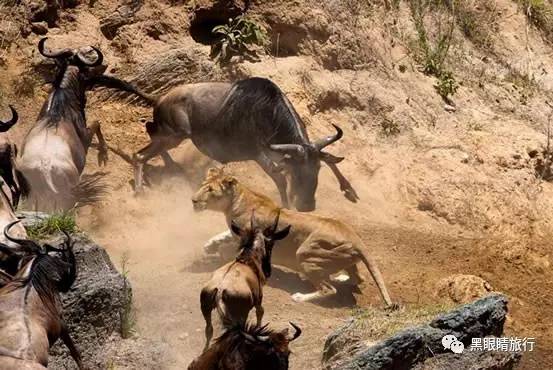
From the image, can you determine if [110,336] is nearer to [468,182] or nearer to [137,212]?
[137,212]

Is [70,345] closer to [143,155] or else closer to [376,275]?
[376,275]

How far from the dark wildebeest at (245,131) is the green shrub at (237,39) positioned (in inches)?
52.7

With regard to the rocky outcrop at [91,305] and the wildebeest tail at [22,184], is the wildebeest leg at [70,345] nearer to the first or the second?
the rocky outcrop at [91,305]

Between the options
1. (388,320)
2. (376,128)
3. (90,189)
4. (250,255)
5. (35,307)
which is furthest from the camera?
(376,128)

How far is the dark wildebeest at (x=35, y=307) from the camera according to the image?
650 cm

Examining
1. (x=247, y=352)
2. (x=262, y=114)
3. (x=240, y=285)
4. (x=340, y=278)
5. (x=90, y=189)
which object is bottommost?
(x=90, y=189)

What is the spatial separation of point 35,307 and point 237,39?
336 inches

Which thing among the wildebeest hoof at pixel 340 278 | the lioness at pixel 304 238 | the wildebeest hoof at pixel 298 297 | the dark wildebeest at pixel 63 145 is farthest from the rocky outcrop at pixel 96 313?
the wildebeest hoof at pixel 340 278

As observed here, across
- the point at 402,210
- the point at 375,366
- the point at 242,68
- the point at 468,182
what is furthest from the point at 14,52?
the point at 375,366

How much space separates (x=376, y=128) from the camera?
603 inches

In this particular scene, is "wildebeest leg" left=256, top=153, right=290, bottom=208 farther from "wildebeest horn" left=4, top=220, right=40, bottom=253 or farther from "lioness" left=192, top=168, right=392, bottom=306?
"wildebeest horn" left=4, top=220, right=40, bottom=253

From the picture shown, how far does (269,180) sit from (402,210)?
6.72 feet

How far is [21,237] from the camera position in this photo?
8.27 m

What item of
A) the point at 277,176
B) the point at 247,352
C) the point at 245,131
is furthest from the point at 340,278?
the point at 247,352
